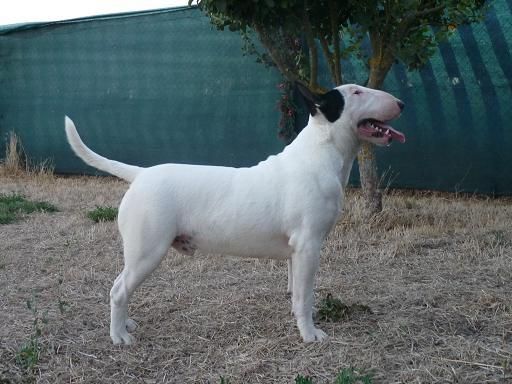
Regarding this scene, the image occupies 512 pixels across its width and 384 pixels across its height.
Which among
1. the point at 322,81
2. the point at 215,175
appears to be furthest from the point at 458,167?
the point at 215,175

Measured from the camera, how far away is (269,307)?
421 cm

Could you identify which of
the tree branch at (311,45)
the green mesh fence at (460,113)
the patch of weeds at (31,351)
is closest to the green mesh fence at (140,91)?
the green mesh fence at (460,113)

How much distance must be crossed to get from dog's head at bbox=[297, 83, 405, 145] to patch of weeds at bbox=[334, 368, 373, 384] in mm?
1310

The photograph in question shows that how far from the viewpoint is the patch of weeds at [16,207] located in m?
6.78

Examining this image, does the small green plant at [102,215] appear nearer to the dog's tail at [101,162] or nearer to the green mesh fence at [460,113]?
the dog's tail at [101,162]

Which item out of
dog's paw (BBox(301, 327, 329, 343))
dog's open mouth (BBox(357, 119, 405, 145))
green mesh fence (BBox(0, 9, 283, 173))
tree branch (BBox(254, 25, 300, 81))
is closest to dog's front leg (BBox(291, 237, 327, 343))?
dog's paw (BBox(301, 327, 329, 343))

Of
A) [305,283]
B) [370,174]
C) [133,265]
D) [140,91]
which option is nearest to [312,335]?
[305,283]

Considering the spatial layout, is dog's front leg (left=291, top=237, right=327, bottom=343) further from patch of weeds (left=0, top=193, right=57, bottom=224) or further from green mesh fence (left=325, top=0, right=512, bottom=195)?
green mesh fence (left=325, top=0, right=512, bottom=195)

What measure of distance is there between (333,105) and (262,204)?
26.2 inches

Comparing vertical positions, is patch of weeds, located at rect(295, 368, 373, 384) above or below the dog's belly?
below

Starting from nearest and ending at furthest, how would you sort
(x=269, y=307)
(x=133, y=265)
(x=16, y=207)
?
(x=133, y=265)
(x=269, y=307)
(x=16, y=207)

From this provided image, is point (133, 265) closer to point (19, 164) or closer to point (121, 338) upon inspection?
point (121, 338)

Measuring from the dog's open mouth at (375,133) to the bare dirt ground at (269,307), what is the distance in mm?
1010

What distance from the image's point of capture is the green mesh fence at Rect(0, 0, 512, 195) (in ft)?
24.6
